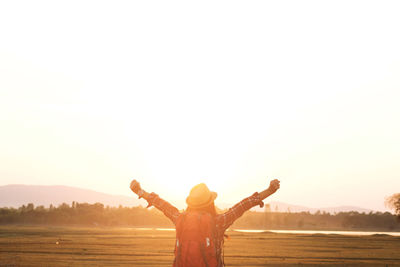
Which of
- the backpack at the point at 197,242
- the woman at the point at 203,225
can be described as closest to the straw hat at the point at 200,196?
the woman at the point at 203,225

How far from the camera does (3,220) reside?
110 metres

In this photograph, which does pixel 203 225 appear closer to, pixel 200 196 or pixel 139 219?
pixel 200 196

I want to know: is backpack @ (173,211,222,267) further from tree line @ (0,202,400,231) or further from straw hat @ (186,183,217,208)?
tree line @ (0,202,400,231)

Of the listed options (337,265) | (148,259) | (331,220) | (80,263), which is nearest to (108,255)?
(148,259)

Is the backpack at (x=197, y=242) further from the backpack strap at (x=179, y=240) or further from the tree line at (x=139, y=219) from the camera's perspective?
the tree line at (x=139, y=219)

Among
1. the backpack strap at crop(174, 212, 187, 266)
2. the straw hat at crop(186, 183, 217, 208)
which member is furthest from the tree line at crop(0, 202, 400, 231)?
the straw hat at crop(186, 183, 217, 208)

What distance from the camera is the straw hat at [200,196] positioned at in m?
8.59

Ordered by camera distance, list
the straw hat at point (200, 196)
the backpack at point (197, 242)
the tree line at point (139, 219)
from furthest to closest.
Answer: the tree line at point (139, 219)
the straw hat at point (200, 196)
the backpack at point (197, 242)

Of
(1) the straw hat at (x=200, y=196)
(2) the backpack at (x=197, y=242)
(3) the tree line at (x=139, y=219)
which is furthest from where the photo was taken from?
(3) the tree line at (x=139, y=219)

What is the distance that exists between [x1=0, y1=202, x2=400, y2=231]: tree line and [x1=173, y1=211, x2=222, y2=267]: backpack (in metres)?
102

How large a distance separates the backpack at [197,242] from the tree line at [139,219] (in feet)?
335

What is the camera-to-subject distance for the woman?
8.47 metres

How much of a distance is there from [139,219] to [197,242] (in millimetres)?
116423

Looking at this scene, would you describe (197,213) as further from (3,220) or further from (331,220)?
(331,220)
